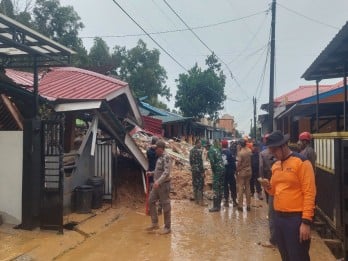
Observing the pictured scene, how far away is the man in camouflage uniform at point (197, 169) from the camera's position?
1172cm

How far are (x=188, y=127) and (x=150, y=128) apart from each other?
610 inches

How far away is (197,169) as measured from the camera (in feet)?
38.5

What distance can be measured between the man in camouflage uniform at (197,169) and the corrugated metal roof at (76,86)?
301 centimetres

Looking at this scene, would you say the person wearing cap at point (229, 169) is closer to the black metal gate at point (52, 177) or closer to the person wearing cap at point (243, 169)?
the person wearing cap at point (243, 169)

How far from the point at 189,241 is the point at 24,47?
15.8 ft

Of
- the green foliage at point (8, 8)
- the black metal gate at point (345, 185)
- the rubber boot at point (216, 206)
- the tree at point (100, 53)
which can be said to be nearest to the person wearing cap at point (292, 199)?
the black metal gate at point (345, 185)

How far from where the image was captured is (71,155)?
417 inches

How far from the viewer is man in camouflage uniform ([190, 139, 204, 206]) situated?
11.7m

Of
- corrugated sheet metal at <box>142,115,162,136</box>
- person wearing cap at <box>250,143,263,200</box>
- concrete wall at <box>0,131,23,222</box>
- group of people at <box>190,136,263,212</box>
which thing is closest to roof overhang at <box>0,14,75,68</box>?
concrete wall at <box>0,131,23,222</box>

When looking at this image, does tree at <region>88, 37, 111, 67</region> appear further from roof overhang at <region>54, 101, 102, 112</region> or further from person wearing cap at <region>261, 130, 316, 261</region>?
person wearing cap at <region>261, 130, 316, 261</region>

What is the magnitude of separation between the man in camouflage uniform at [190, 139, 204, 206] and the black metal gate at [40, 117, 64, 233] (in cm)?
456

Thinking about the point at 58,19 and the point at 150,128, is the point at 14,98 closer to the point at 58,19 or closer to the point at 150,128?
the point at 150,128

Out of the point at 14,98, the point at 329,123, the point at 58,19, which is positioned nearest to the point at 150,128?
the point at 329,123

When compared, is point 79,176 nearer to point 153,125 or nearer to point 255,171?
point 255,171
